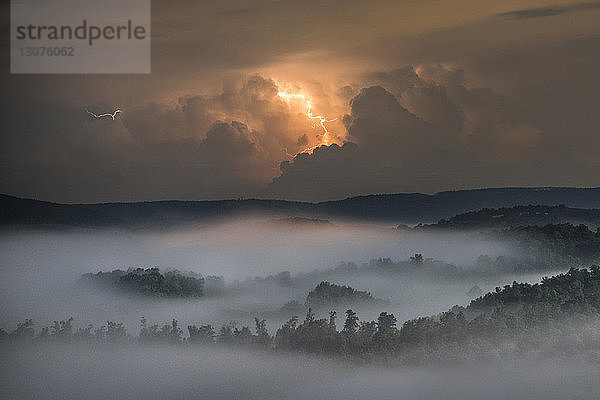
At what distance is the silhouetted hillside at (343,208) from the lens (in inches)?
925

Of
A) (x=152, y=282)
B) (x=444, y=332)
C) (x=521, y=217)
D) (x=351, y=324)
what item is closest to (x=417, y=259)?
(x=521, y=217)

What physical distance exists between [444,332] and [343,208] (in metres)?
10.8

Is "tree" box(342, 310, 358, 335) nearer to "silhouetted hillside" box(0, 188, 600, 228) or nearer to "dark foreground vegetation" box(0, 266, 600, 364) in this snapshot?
"dark foreground vegetation" box(0, 266, 600, 364)

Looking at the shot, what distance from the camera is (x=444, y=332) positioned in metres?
14.2

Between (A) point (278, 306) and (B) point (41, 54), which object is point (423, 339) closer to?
(A) point (278, 306)

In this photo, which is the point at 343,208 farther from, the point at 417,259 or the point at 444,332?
the point at 444,332

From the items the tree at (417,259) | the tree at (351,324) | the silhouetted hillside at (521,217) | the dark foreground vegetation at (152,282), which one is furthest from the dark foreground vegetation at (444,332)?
the silhouetted hillside at (521,217)

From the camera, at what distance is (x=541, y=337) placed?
43.6 feet

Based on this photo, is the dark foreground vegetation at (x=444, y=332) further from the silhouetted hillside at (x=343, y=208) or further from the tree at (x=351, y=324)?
the silhouetted hillside at (x=343, y=208)

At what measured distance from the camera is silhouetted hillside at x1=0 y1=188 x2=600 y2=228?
23.5 m

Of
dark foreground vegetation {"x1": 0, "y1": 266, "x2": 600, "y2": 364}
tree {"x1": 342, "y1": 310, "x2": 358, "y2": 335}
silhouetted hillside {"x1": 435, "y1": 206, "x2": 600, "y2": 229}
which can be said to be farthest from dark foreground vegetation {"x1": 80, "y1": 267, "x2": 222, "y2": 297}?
silhouetted hillside {"x1": 435, "y1": 206, "x2": 600, "y2": 229}

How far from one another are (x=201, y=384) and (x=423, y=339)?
3478 millimetres

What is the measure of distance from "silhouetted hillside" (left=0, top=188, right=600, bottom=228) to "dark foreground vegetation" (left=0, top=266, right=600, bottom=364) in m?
7.29

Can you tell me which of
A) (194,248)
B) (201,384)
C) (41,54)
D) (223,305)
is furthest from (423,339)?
(194,248)
